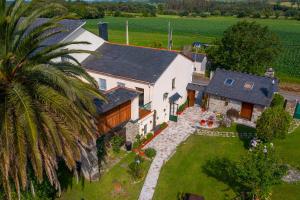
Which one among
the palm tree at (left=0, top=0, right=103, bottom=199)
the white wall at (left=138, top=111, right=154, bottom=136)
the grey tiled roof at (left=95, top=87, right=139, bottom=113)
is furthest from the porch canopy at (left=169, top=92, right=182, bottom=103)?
the palm tree at (left=0, top=0, right=103, bottom=199)

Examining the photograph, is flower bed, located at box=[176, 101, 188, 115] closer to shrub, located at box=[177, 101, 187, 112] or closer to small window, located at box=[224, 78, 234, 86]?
shrub, located at box=[177, 101, 187, 112]

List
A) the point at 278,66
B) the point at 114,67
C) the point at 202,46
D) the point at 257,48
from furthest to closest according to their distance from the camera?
the point at 202,46 < the point at 278,66 < the point at 257,48 < the point at 114,67

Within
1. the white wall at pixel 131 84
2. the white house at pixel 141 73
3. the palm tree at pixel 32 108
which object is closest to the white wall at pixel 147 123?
the white house at pixel 141 73

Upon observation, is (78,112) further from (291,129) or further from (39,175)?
(291,129)

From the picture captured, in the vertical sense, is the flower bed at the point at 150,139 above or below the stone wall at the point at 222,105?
below

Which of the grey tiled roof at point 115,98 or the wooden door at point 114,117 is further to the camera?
the wooden door at point 114,117

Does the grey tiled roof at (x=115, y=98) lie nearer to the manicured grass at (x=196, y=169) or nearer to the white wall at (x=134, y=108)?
the white wall at (x=134, y=108)

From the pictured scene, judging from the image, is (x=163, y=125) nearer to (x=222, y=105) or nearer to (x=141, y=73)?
(x=141, y=73)

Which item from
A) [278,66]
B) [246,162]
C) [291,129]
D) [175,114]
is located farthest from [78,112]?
[278,66]
